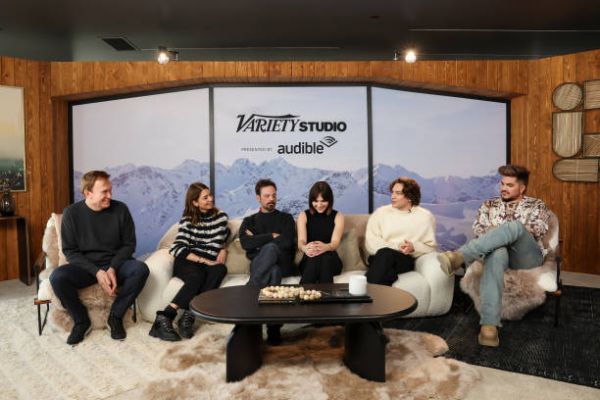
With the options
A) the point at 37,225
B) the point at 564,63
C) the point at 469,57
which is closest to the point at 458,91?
the point at 564,63

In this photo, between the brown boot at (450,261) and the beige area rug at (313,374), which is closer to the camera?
the beige area rug at (313,374)

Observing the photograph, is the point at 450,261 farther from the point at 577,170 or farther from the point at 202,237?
the point at 577,170

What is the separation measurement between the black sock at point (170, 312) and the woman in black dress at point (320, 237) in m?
0.92

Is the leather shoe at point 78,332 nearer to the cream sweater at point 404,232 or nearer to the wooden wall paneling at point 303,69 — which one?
the cream sweater at point 404,232

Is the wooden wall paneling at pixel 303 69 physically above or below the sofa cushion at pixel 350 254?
above

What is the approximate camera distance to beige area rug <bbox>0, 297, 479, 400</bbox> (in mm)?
2619

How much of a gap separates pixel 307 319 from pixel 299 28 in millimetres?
4198

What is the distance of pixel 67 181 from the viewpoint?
20.1 ft

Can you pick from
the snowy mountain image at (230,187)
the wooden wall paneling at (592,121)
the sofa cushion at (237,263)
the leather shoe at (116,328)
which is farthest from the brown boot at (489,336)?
the wooden wall paneling at (592,121)

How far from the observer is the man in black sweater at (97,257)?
357 centimetres

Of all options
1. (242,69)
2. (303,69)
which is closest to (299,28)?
(303,69)

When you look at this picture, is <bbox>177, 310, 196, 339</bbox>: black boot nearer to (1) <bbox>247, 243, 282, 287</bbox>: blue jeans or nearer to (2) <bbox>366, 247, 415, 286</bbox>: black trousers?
(1) <bbox>247, 243, 282, 287</bbox>: blue jeans

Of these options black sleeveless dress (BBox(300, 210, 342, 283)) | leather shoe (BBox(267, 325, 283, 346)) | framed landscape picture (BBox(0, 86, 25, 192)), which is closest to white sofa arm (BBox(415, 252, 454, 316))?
black sleeveless dress (BBox(300, 210, 342, 283))

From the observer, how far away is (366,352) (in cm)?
277
